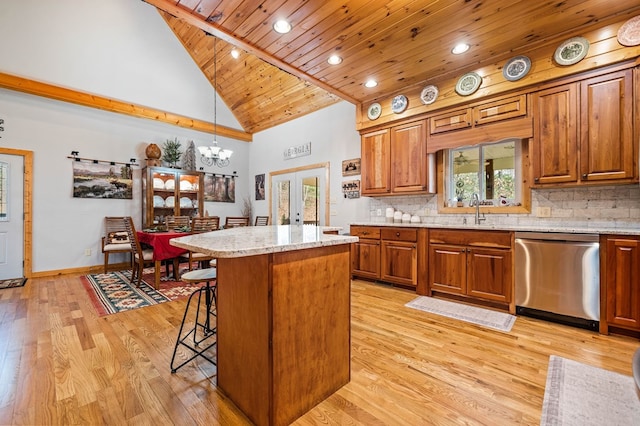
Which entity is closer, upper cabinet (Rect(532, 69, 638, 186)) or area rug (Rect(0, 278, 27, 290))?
upper cabinet (Rect(532, 69, 638, 186))

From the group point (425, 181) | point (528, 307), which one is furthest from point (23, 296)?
point (528, 307)

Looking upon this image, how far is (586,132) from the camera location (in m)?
2.63

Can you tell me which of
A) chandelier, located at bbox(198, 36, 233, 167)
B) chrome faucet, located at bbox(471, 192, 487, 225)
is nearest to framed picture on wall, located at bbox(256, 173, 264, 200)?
chandelier, located at bbox(198, 36, 233, 167)

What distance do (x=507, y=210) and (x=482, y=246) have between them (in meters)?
0.72

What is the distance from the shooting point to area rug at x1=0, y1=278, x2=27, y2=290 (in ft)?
12.7

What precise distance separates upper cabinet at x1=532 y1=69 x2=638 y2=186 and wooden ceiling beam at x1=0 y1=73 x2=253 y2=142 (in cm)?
604

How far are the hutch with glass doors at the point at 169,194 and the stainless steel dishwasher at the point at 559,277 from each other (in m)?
5.77

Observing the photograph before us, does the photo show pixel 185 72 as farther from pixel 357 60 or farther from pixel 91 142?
pixel 357 60

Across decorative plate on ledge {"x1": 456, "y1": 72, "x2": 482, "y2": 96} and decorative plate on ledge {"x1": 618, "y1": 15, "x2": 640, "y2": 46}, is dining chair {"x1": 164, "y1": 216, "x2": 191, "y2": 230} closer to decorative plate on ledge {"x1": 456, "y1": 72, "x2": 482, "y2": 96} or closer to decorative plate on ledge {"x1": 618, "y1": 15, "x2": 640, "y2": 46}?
decorative plate on ledge {"x1": 456, "y1": 72, "x2": 482, "y2": 96}

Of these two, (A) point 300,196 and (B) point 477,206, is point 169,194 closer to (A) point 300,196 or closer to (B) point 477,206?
(A) point 300,196

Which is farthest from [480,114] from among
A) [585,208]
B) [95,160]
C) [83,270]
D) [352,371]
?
[83,270]

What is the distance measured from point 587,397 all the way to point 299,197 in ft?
16.5

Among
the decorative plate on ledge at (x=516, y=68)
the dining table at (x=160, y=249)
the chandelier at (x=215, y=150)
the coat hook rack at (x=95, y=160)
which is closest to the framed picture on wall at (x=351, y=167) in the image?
the chandelier at (x=215, y=150)

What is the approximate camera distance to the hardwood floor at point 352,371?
1456 mm
